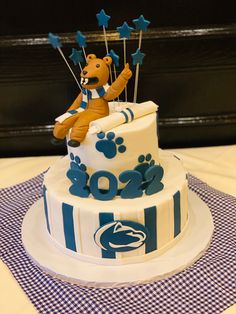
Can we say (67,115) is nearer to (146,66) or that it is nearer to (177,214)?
(177,214)

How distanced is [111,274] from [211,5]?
904 mm

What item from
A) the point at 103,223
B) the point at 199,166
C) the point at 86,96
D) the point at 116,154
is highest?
the point at 86,96

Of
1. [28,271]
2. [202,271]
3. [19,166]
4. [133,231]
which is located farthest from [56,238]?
[19,166]

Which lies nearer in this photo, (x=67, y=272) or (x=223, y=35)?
(x=67, y=272)

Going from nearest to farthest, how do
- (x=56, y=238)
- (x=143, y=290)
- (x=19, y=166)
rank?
1. (x=143, y=290)
2. (x=56, y=238)
3. (x=19, y=166)

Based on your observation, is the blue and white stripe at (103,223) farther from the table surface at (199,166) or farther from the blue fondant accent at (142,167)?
the table surface at (199,166)

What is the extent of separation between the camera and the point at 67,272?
1.10 m

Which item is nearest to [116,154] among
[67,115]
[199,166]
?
[67,115]

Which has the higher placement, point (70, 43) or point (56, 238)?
point (70, 43)

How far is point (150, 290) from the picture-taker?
1.06m

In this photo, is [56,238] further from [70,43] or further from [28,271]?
[70,43]

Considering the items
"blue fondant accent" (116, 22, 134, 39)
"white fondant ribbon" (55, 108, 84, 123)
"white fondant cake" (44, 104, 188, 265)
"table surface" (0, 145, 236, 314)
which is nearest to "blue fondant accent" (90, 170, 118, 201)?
"white fondant cake" (44, 104, 188, 265)

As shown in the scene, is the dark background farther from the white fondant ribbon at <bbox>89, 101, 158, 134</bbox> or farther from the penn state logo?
the penn state logo

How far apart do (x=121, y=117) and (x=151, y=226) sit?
24 cm
